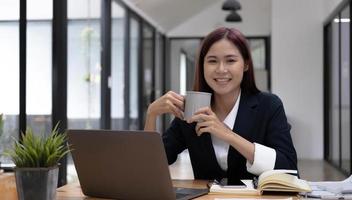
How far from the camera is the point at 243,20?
36.1 feet

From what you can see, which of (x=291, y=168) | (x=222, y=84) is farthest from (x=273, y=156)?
(x=222, y=84)

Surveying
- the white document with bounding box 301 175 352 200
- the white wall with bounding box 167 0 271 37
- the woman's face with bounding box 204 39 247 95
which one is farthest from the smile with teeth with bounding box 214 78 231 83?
the white wall with bounding box 167 0 271 37

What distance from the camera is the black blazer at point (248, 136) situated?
1775mm

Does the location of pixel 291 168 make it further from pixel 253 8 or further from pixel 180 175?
pixel 253 8

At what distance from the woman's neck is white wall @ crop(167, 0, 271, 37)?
30.1 feet

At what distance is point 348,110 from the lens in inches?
259

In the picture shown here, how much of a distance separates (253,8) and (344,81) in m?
4.41

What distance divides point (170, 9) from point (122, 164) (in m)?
8.59

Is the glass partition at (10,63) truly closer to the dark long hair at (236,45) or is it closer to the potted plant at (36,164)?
the dark long hair at (236,45)

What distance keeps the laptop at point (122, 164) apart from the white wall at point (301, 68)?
785 centimetres

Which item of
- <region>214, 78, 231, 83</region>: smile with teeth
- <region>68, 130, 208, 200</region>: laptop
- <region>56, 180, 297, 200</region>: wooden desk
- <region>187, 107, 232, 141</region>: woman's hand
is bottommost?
<region>56, 180, 297, 200</region>: wooden desk

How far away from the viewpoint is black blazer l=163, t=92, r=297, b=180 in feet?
5.82

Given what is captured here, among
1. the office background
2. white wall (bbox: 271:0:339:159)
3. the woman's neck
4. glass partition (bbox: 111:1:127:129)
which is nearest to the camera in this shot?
A: the woman's neck

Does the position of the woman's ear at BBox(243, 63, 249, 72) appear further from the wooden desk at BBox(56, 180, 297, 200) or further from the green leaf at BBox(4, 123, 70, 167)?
the green leaf at BBox(4, 123, 70, 167)
